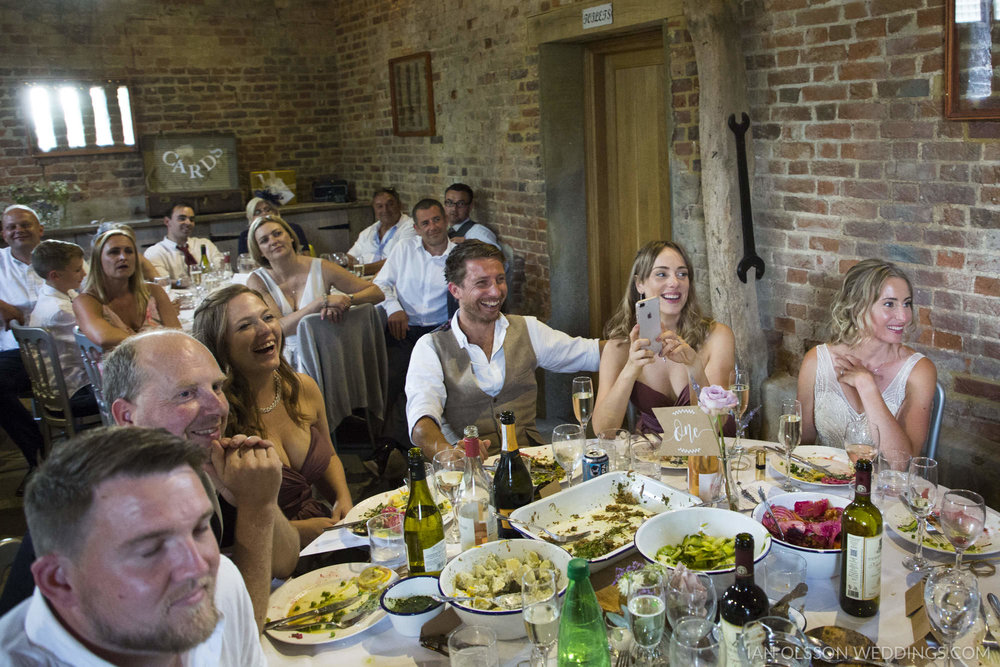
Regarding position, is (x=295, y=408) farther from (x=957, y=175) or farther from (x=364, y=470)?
(x=957, y=175)

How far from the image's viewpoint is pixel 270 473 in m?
1.96

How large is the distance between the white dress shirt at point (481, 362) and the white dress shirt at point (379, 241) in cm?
364

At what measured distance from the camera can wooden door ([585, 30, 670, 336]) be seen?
4902 mm

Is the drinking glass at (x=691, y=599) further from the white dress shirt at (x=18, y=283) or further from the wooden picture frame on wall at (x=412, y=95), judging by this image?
the wooden picture frame on wall at (x=412, y=95)

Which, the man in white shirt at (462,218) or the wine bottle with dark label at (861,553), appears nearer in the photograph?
the wine bottle with dark label at (861,553)

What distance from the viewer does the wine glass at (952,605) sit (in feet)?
4.71

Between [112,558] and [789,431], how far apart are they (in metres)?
1.63

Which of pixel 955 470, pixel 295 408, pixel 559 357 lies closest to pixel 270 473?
pixel 295 408

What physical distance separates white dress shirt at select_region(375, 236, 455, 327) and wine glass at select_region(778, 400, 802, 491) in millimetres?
3502

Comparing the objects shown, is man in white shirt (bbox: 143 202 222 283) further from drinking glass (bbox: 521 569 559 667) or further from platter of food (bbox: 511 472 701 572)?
drinking glass (bbox: 521 569 559 667)

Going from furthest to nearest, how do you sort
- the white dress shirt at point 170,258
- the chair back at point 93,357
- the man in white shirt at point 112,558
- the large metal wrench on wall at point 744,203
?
the white dress shirt at point 170,258, the chair back at point 93,357, the large metal wrench on wall at point 744,203, the man in white shirt at point 112,558

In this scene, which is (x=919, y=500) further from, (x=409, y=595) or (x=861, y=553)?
(x=409, y=595)

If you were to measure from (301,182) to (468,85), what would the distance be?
333 centimetres

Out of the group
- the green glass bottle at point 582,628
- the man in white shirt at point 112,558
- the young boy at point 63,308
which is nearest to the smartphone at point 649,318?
the green glass bottle at point 582,628
